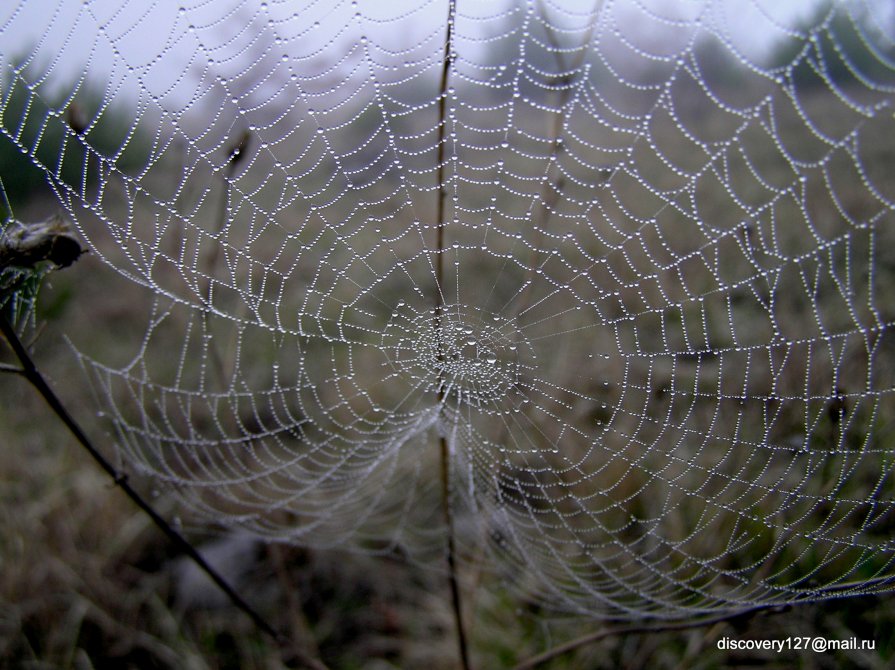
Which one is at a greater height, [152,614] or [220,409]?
[220,409]

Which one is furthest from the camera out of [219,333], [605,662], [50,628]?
[219,333]

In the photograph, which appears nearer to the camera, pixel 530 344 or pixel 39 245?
pixel 39 245

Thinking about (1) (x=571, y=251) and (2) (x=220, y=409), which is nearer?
(2) (x=220, y=409)

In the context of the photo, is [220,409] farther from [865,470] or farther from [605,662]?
[865,470]

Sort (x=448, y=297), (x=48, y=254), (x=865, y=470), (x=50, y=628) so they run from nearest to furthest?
(x=48, y=254) → (x=865, y=470) → (x=50, y=628) → (x=448, y=297)

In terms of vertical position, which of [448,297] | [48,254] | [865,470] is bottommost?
[865,470]

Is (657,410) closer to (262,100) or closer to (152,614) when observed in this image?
(262,100)

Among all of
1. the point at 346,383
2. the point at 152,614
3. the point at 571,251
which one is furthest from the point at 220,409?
the point at 571,251
